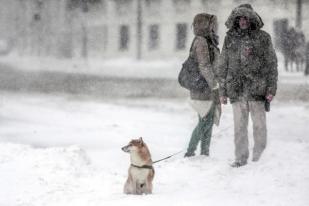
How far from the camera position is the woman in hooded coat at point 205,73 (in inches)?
326

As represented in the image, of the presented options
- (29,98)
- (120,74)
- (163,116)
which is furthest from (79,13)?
(163,116)

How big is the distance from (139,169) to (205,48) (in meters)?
2.33

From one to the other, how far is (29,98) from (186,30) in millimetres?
24346

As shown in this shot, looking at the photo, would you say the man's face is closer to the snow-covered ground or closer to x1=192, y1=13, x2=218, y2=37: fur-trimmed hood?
x1=192, y1=13, x2=218, y2=37: fur-trimmed hood

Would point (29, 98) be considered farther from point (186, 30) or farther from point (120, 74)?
point (186, 30)

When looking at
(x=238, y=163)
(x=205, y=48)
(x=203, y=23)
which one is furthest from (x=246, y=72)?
(x=238, y=163)

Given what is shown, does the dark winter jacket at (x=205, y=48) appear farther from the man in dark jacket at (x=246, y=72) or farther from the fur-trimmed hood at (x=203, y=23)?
the man in dark jacket at (x=246, y=72)

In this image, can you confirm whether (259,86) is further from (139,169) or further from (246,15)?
(139,169)

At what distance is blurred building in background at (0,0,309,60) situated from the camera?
135 ft

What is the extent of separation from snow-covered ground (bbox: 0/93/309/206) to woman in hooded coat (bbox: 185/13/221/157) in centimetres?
32

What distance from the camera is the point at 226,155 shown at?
9312 mm

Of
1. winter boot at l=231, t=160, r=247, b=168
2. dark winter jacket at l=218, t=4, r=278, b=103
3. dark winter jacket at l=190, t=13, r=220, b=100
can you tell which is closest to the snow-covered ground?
winter boot at l=231, t=160, r=247, b=168

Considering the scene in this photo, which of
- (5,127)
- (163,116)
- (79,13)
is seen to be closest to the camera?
(5,127)

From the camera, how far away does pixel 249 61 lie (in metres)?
7.78
